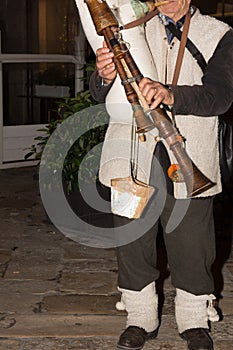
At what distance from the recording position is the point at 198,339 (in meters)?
2.79

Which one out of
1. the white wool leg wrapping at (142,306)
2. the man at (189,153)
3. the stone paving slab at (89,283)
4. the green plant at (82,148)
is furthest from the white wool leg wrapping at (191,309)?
the green plant at (82,148)

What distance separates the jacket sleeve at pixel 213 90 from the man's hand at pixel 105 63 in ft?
0.72

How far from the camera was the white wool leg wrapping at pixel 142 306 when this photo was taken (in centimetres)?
281

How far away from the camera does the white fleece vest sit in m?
2.43

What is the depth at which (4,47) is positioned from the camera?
7246mm

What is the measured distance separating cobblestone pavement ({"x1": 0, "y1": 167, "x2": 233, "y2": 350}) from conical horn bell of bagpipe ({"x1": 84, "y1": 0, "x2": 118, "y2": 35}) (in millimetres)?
1413

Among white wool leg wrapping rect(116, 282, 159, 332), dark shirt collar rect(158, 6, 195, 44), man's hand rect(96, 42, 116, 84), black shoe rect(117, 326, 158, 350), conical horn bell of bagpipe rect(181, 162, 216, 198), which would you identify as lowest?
black shoe rect(117, 326, 158, 350)

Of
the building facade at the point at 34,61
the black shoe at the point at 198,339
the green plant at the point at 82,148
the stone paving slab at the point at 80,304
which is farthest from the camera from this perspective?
the building facade at the point at 34,61

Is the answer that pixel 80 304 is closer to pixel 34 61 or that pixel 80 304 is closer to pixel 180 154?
pixel 180 154

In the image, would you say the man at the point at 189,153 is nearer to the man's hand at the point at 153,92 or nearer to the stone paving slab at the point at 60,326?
the man's hand at the point at 153,92

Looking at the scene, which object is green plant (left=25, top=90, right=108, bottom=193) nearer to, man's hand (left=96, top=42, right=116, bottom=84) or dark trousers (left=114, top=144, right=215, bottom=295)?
dark trousers (left=114, top=144, right=215, bottom=295)

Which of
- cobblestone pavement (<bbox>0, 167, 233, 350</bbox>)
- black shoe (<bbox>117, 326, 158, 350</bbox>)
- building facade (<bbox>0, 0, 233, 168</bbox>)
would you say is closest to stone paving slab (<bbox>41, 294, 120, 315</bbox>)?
cobblestone pavement (<bbox>0, 167, 233, 350</bbox>)

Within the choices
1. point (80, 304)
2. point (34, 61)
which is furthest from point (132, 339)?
point (34, 61)

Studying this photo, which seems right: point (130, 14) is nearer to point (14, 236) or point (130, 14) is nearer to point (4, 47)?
point (14, 236)
